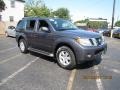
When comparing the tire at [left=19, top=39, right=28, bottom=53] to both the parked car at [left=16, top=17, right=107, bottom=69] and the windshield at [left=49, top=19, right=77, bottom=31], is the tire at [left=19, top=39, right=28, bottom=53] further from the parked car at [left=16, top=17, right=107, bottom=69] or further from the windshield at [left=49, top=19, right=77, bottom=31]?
the windshield at [left=49, top=19, right=77, bottom=31]

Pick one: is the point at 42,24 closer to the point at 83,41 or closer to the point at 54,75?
the point at 83,41

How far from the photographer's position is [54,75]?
278 inches

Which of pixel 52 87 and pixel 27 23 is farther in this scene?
pixel 27 23

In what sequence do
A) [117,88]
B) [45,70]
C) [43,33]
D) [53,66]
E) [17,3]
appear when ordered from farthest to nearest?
[17,3], [43,33], [53,66], [45,70], [117,88]

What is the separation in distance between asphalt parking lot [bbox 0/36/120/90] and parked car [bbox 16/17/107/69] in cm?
47

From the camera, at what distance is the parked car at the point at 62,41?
7398 mm

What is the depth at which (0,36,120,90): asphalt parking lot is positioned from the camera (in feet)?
19.7

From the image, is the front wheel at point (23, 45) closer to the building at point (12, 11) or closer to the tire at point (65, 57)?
the tire at point (65, 57)

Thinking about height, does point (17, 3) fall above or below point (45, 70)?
above

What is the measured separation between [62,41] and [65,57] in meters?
0.59

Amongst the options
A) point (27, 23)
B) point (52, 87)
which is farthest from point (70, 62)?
point (27, 23)

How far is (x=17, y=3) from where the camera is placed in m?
39.5

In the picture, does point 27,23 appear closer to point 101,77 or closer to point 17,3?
point 101,77

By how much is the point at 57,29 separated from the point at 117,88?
354 centimetres
